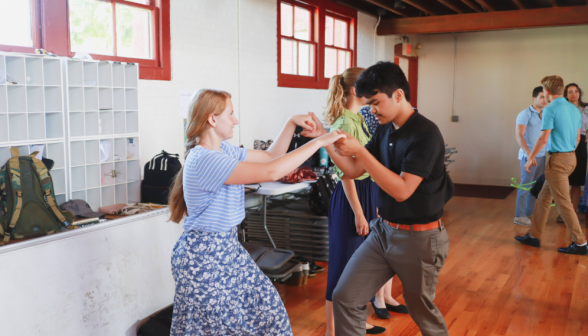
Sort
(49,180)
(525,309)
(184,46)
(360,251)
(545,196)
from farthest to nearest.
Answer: (545,196)
(184,46)
(525,309)
(49,180)
(360,251)

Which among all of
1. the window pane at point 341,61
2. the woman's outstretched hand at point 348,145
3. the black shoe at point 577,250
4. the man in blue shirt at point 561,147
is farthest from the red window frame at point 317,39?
the woman's outstretched hand at point 348,145

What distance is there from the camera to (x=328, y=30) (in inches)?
314

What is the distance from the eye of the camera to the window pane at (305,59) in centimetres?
729

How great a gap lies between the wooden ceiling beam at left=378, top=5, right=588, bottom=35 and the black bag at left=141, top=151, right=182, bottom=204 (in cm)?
595

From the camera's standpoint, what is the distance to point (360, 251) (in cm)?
259

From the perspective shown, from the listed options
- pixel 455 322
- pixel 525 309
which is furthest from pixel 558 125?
pixel 455 322

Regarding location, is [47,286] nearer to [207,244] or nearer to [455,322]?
[207,244]

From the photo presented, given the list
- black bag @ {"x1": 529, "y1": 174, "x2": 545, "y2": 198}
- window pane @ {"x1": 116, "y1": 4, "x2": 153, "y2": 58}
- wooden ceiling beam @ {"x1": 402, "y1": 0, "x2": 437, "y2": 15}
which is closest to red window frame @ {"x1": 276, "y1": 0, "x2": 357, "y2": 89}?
wooden ceiling beam @ {"x1": 402, "y1": 0, "x2": 437, "y2": 15}

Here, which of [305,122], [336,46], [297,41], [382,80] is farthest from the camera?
[336,46]

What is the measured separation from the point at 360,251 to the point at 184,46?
333cm

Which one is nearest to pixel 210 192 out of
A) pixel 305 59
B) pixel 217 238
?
pixel 217 238

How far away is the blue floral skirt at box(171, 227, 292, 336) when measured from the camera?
2166 millimetres

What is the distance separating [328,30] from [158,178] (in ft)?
15.0

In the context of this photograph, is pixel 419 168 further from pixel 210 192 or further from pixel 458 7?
pixel 458 7
